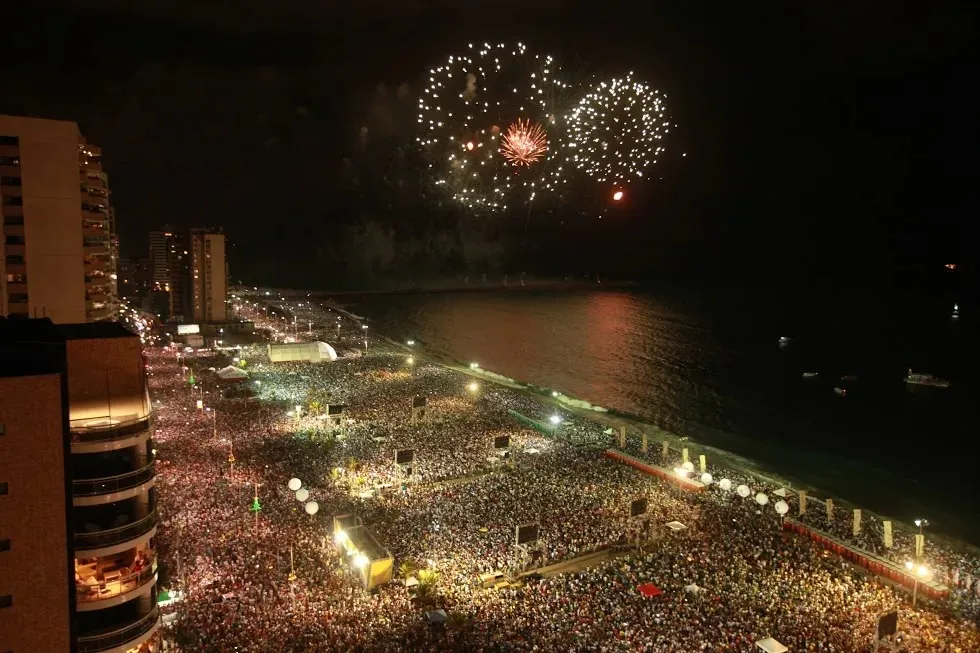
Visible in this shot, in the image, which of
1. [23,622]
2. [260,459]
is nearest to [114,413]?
[23,622]

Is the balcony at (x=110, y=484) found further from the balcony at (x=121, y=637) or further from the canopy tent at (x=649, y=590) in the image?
the canopy tent at (x=649, y=590)

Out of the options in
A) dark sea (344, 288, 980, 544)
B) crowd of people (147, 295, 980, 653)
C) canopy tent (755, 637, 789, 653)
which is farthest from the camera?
dark sea (344, 288, 980, 544)

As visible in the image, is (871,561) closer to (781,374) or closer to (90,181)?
(90,181)

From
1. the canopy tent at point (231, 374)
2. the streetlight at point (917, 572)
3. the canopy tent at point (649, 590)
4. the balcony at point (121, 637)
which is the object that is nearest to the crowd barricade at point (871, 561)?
the streetlight at point (917, 572)

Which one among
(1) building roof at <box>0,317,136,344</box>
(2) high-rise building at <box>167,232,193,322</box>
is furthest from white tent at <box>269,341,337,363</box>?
(1) building roof at <box>0,317,136,344</box>

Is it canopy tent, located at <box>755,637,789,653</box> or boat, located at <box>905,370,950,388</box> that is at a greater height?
canopy tent, located at <box>755,637,789,653</box>

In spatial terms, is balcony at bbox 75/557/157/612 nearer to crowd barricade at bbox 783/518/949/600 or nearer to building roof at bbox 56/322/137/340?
building roof at bbox 56/322/137/340
